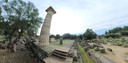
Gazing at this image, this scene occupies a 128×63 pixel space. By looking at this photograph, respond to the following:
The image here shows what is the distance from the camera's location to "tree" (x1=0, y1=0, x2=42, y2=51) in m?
15.9

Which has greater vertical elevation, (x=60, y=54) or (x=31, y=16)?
(x=31, y=16)

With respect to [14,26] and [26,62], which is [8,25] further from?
[26,62]

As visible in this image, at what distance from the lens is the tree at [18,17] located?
1587cm

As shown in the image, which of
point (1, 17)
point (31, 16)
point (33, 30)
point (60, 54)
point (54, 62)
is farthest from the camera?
point (33, 30)

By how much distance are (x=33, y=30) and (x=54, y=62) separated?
10.9 meters

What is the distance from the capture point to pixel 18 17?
52.7ft

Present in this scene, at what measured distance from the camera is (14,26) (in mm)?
15992

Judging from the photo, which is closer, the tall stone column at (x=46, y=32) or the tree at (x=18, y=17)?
the tall stone column at (x=46, y=32)

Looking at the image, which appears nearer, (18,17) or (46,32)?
(46,32)

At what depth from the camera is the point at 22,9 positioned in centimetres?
1647

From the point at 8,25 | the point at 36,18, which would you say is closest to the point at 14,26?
the point at 8,25

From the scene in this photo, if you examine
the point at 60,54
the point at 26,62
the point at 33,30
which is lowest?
the point at 26,62

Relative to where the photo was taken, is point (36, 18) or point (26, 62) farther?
point (36, 18)

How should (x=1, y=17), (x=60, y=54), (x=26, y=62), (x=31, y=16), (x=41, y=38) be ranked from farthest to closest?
(x=31, y=16), (x=1, y=17), (x=41, y=38), (x=26, y=62), (x=60, y=54)
